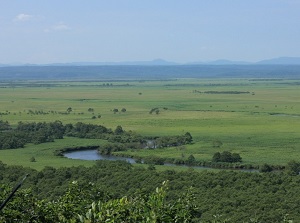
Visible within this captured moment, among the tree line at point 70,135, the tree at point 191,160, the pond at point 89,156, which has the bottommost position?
the pond at point 89,156

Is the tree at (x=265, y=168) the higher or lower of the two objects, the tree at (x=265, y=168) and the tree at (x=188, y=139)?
the higher

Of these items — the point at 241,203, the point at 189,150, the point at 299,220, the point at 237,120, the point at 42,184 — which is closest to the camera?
the point at 299,220

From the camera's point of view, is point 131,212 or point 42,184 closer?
point 131,212

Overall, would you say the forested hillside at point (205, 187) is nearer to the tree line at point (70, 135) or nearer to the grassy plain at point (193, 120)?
the grassy plain at point (193, 120)

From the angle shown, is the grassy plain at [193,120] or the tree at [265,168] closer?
the tree at [265,168]

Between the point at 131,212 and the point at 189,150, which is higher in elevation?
the point at 131,212

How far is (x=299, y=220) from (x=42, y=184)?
15857 millimetres

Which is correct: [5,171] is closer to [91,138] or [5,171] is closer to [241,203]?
[241,203]

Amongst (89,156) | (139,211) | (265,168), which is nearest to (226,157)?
(265,168)

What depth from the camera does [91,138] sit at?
59.4 meters

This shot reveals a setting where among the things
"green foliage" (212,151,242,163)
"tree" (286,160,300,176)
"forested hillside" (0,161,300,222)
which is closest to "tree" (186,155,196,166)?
"green foliage" (212,151,242,163)

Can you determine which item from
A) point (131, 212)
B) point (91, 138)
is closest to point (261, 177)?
point (131, 212)

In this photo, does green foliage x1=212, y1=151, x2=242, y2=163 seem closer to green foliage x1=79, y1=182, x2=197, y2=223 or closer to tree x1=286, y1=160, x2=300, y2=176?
tree x1=286, y1=160, x2=300, y2=176

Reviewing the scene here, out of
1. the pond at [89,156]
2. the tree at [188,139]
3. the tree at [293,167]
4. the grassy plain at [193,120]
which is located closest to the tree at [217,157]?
the grassy plain at [193,120]
